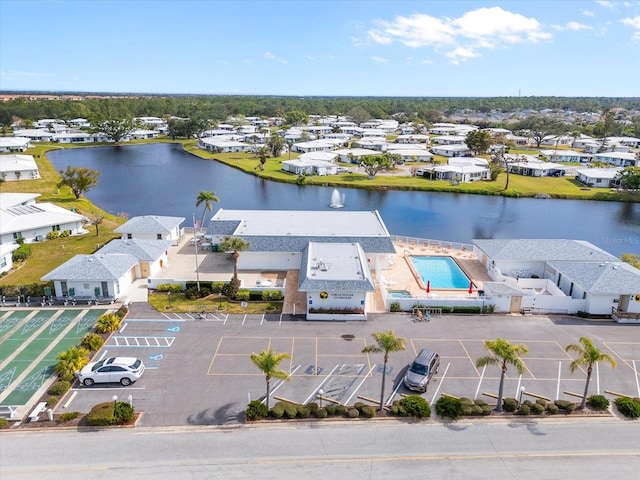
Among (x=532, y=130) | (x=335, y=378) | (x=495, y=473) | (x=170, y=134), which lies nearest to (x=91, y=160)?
(x=170, y=134)

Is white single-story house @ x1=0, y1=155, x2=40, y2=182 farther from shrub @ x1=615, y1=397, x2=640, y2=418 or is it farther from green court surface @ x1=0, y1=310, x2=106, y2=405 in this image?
shrub @ x1=615, y1=397, x2=640, y2=418

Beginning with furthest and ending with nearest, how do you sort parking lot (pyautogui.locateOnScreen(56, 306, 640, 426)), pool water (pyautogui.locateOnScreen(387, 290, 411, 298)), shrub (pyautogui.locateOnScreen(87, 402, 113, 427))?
pool water (pyautogui.locateOnScreen(387, 290, 411, 298)) → parking lot (pyautogui.locateOnScreen(56, 306, 640, 426)) → shrub (pyautogui.locateOnScreen(87, 402, 113, 427))

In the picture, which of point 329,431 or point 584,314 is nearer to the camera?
point 329,431

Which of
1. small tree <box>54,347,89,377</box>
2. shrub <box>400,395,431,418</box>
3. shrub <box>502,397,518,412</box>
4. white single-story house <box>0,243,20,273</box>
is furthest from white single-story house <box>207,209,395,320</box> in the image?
white single-story house <box>0,243,20,273</box>

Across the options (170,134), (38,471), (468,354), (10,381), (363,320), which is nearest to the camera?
(38,471)

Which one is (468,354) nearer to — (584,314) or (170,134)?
(584,314)

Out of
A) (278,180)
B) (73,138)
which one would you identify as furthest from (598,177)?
(73,138)
